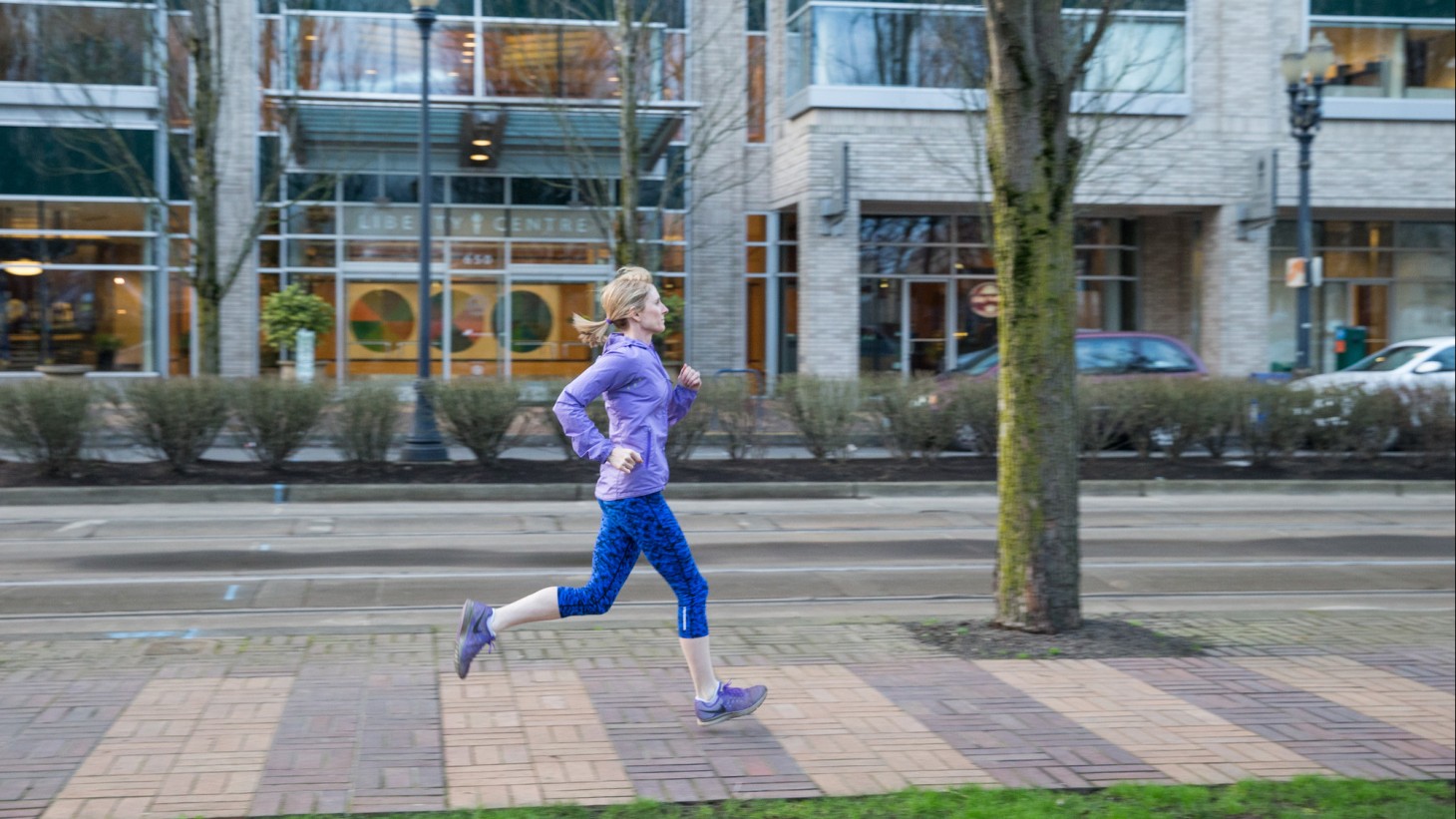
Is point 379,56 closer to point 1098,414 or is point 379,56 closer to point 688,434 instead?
point 688,434

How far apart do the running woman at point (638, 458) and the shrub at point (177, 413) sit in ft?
36.2

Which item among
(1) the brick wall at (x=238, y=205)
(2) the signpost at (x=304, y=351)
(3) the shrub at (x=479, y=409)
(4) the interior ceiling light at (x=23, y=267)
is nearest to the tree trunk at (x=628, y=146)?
(3) the shrub at (x=479, y=409)

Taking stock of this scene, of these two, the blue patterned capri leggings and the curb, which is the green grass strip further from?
the curb

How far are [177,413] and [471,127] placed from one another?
1187 centimetres

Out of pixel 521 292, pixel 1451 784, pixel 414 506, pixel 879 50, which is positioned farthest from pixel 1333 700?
pixel 521 292

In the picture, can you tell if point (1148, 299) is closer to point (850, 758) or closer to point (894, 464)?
point (894, 464)

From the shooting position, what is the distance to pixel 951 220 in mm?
29062

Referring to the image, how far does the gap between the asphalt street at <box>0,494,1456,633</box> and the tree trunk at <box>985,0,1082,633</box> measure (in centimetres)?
147

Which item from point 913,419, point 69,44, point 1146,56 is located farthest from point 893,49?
point 69,44

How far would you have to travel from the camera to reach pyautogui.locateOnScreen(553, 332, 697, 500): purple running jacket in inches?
219

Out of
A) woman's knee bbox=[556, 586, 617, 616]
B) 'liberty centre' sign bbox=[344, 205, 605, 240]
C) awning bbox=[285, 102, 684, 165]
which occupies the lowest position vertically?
woman's knee bbox=[556, 586, 617, 616]

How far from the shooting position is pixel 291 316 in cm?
2494

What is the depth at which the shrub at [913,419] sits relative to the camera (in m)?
17.7

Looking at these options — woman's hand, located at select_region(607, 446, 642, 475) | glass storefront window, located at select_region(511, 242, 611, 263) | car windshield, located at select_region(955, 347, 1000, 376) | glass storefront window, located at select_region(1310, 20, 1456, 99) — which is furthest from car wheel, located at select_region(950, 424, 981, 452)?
glass storefront window, located at select_region(1310, 20, 1456, 99)
